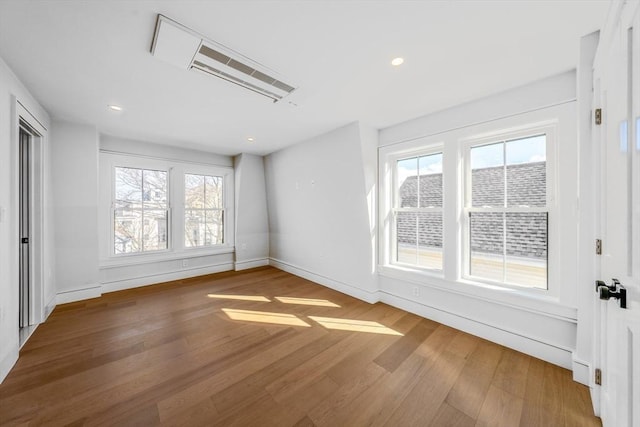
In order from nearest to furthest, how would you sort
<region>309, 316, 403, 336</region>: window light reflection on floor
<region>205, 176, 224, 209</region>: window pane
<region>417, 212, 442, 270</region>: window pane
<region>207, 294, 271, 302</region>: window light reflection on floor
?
<region>309, 316, 403, 336</region>: window light reflection on floor → <region>417, 212, 442, 270</region>: window pane → <region>207, 294, 271, 302</region>: window light reflection on floor → <region>205, 176, 224, 209</region>: window pane

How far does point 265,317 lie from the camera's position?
112 inches

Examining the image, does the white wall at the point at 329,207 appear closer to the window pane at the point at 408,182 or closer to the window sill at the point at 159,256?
the window pane at the point at 408,182

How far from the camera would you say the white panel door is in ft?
3.16

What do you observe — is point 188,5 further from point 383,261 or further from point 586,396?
point 586,396

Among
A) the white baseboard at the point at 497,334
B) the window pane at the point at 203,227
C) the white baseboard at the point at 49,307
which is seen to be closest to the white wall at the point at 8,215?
the white baseboard at the point at 49,307

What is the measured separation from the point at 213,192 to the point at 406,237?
3982 millimetres

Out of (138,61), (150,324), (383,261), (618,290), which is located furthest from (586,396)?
(138,61)

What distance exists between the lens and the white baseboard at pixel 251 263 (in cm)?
507

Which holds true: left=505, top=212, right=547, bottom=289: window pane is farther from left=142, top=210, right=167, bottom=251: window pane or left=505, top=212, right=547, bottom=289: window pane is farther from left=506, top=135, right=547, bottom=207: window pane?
left=142, top=210, right=167, bottom=251: window pane

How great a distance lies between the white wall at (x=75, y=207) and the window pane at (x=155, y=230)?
76cm

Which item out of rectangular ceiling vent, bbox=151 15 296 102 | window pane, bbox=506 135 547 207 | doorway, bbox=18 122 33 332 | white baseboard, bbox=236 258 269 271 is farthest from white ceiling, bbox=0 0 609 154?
white baseboard, bbox=236 258 269 271

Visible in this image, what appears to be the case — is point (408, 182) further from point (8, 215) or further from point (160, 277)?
point (160, 277)

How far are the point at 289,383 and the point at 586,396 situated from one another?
2.12 m

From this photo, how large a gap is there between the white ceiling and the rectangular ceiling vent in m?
0.07
